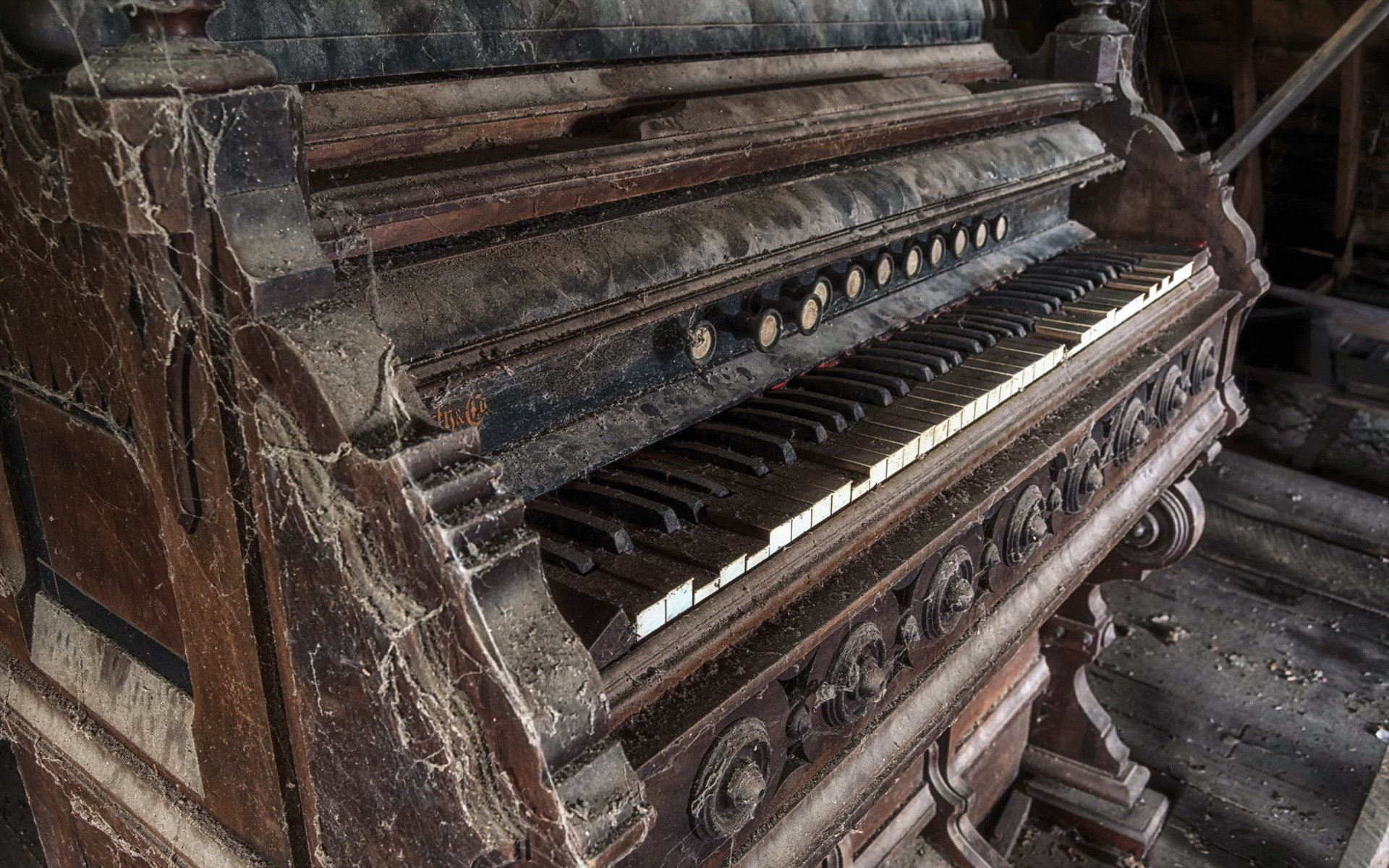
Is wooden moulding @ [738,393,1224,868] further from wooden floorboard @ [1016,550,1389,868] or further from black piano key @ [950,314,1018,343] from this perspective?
wooden floorboard @ [1016,550,1389,868]

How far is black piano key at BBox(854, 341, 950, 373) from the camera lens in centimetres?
234

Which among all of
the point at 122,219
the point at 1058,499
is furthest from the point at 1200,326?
the point at 122,219

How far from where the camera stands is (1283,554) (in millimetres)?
4707

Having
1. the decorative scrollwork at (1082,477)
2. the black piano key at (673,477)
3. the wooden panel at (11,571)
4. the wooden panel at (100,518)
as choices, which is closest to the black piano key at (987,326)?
the decorative scrollwork at (1082,477)

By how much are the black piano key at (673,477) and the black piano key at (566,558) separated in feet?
0.89

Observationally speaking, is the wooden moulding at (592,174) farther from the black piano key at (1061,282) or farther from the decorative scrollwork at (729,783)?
the decorative scrollwork at (729,783)

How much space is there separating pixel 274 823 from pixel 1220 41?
542cm

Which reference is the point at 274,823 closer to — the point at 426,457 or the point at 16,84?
the point at 426,457

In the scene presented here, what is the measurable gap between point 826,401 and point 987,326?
2.18 ft

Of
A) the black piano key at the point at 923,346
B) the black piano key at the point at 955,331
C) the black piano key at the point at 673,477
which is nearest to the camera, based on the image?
the black piano key at the point at 673,477

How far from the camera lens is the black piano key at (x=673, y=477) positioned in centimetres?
177

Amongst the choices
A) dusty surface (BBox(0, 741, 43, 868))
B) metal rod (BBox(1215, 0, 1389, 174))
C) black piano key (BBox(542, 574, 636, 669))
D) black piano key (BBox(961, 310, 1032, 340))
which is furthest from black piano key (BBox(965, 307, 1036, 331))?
dusty surface (BBox(0, 741, 43, 868))

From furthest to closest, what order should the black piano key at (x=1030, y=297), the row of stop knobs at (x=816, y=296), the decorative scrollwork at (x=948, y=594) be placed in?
the black piano key at (x=1030, y=297) < the row of stop knobs at (x=816, y=296) < the decorative scrollwork at (x=948, y=594)

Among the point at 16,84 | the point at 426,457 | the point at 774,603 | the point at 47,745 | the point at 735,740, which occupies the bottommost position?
the point at 47,745
